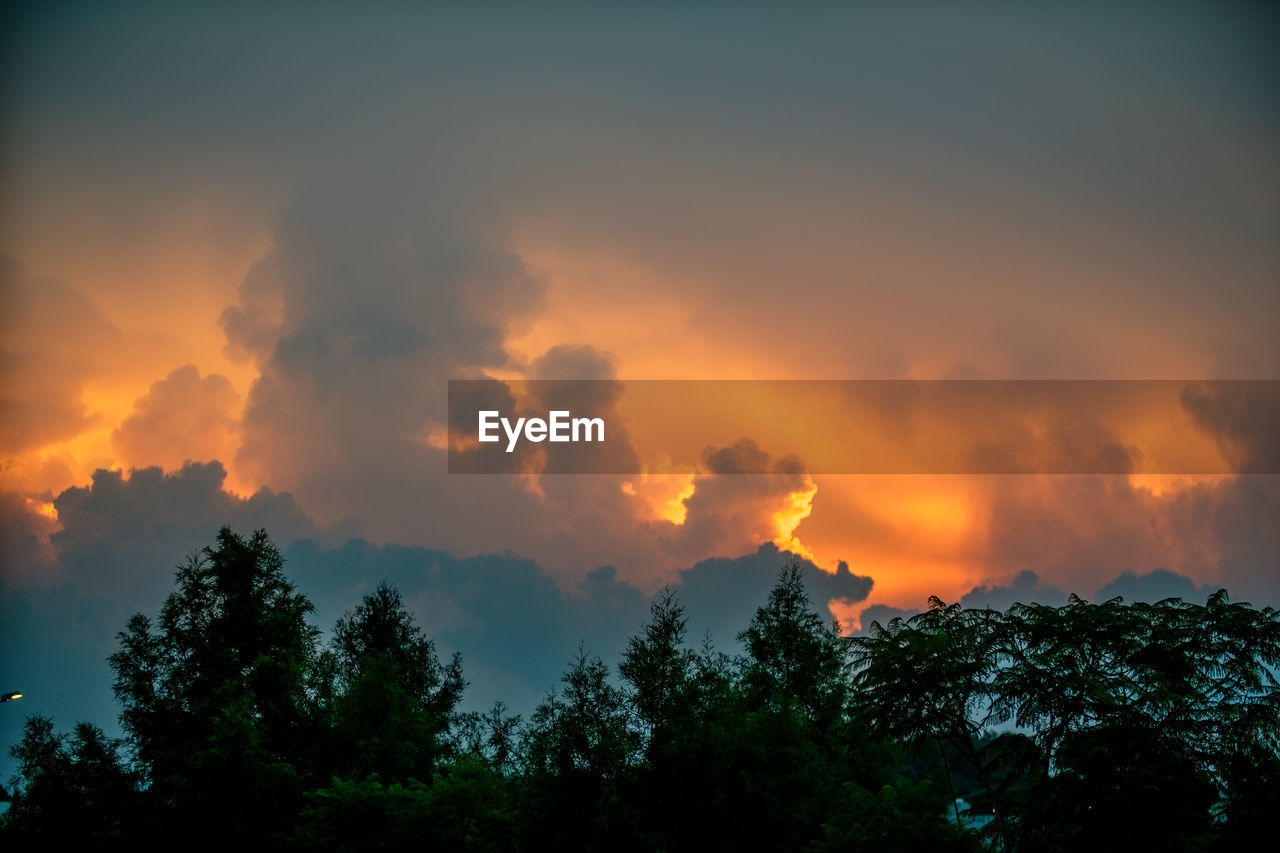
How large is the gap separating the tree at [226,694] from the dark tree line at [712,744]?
11 cm

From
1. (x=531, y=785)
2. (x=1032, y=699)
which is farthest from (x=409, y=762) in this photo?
(x=1032, y=699)

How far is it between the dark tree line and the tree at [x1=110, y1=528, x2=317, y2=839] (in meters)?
0.11

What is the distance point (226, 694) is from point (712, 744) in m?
23.4

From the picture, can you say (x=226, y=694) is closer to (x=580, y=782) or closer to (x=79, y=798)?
(x=79, y=798)

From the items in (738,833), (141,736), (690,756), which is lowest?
(738,833)

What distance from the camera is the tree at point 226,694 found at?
39.1m

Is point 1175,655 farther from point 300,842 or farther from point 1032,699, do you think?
point 300,842

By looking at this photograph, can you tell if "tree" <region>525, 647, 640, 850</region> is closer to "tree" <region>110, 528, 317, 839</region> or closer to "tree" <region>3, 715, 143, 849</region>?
"tree" <region>110, 528, 317, 839</region>

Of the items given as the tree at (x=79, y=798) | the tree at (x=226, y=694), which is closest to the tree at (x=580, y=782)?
the tree at (x=226, y=694)

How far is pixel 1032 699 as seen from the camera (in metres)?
28.3

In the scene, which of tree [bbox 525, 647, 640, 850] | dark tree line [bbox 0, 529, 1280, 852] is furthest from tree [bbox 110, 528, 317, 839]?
tree [bbox 525, 647, 640, 850]

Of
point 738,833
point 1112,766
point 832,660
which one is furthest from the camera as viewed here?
point 832,660

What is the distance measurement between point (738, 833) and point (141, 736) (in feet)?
95.5

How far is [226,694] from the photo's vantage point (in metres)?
41.4
